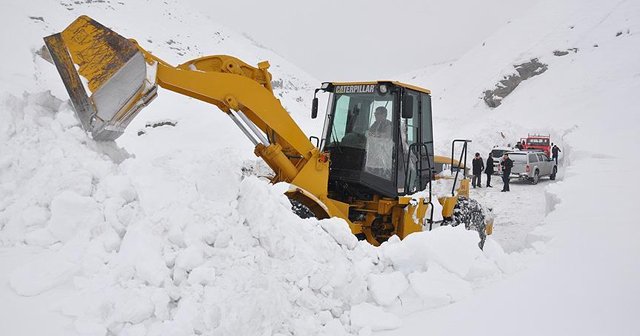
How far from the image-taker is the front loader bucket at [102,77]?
189 inches

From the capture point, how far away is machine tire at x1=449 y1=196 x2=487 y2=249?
25.5ft

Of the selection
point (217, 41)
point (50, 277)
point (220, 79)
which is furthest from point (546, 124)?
point (50, 277)

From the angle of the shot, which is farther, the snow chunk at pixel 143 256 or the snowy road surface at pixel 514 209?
the snowy road surface at pixel 514 209

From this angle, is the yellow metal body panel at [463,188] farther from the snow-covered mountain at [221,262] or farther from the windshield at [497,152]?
the windshield at [497,152]

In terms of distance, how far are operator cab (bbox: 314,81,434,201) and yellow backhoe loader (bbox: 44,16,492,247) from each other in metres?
0.01

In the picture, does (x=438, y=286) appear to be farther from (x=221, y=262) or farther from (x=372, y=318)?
(x=221, y=262)

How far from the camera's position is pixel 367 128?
21.5ft

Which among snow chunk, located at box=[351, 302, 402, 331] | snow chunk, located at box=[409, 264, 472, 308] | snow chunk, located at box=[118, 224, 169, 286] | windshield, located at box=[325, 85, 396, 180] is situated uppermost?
windshield, located at box=[325, 85, 396, 180]

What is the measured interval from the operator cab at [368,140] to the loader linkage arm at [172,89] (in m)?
0.43

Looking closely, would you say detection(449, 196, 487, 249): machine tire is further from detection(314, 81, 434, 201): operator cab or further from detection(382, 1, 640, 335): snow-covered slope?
detection(314, 81, 434, 201): operator cab

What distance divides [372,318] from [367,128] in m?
3.44

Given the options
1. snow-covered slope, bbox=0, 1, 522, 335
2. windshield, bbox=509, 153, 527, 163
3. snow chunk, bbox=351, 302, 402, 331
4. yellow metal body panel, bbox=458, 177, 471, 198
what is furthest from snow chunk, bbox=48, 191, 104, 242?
windshield, bbox=509, 153, 527, 163

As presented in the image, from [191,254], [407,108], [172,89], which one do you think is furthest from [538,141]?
[191,254]

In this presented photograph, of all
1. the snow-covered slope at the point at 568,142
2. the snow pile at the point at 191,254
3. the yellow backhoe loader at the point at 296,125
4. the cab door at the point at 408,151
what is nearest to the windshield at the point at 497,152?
the snow-covered slope at the point at 568,142
